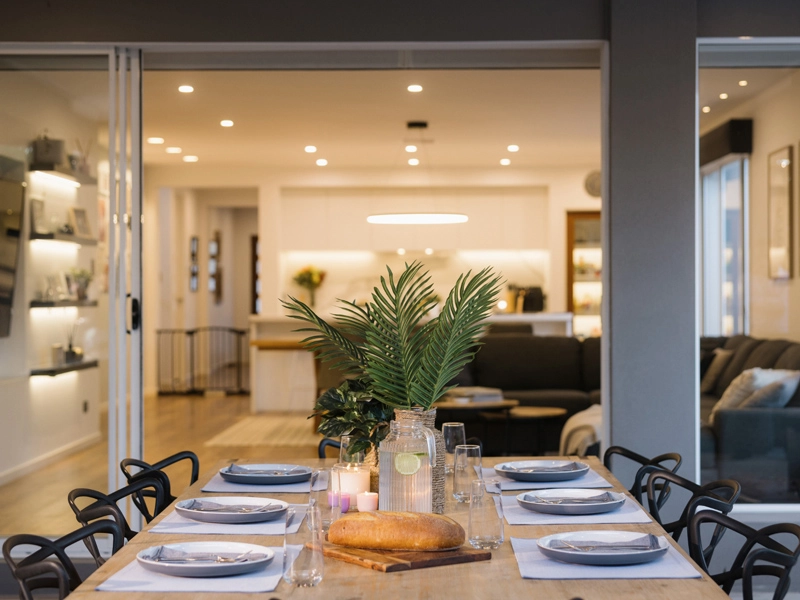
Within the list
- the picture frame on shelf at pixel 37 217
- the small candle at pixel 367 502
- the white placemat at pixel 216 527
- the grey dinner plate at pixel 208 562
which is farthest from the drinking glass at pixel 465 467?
the picture frame on shelf at pixel 37 217

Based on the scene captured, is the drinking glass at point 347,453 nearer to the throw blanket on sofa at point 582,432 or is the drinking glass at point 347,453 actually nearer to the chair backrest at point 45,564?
the chair backrest at point 45,564

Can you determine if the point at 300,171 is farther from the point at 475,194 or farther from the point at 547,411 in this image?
the point at 547,411

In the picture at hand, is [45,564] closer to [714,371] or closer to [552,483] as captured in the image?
[552,483]

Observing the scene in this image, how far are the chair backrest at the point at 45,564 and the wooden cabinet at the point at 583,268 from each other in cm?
913

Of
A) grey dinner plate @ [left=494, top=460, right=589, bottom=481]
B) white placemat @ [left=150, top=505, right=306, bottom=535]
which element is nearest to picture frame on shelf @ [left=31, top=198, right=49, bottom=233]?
white placemat @ [left=150, top=505, right=306, bottom=535]

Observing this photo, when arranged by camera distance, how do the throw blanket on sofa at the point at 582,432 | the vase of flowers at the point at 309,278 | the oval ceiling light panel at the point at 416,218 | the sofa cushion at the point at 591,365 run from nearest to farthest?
1. the throw blanket on sofa at the point at 582,432
2. the sofa cushion at the point at 591,365
3. the oval ceiling light panel at the point at 416,218
4. the vase of flowers at the point at 309,278

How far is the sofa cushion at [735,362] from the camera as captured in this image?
4.06 metres

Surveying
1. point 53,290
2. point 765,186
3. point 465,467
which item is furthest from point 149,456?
point 465,467

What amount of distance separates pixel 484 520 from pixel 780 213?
286 cm

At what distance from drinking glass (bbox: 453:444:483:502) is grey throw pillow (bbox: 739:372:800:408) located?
7.68 feet

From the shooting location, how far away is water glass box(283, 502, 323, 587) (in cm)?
160

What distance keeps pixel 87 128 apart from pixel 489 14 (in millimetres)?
1885

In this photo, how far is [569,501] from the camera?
7.30 ft

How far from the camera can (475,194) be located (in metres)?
10.9
